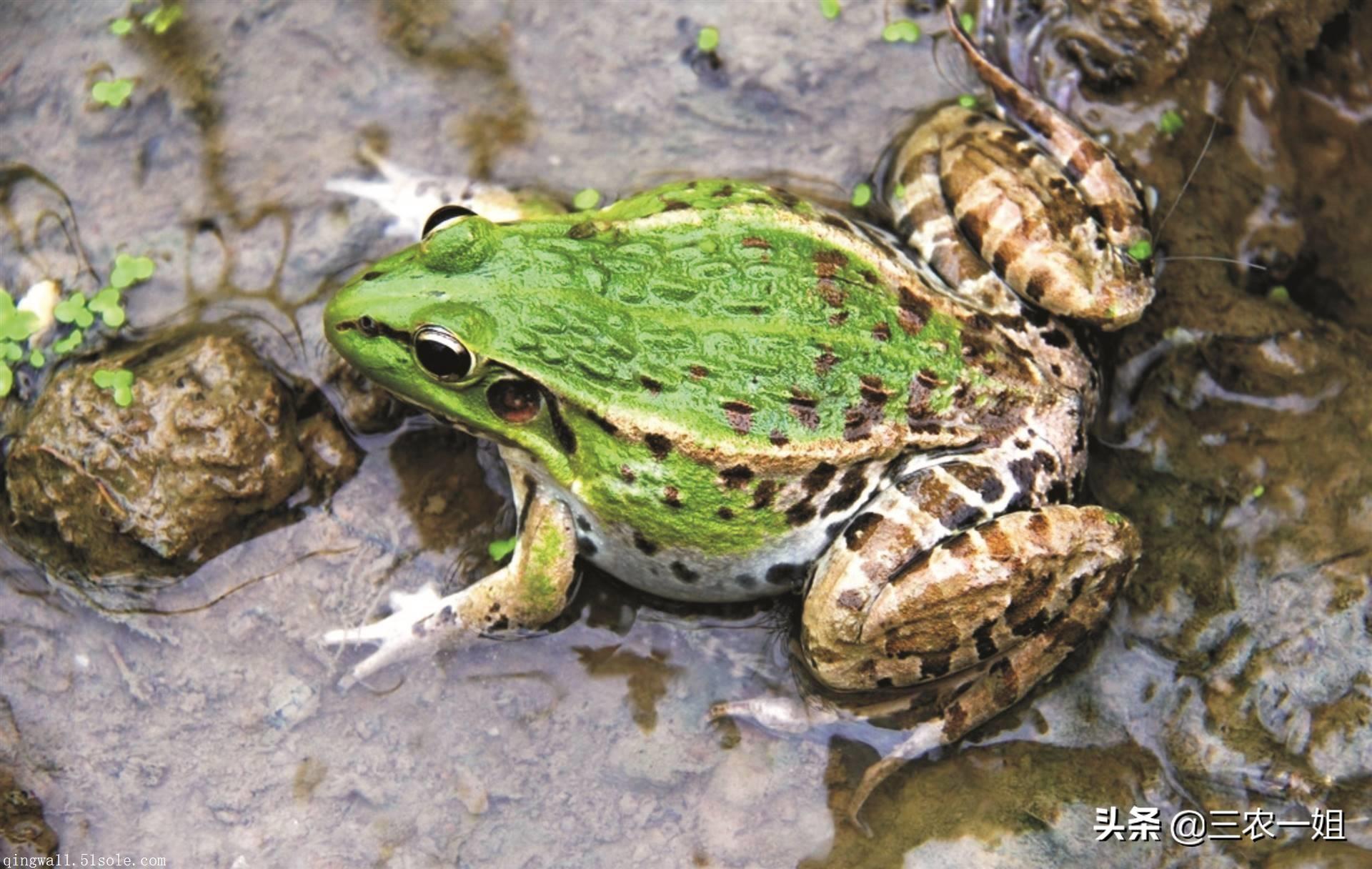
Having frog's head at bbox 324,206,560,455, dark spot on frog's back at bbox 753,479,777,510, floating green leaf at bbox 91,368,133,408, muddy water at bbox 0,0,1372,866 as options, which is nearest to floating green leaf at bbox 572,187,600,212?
muddy water at bbox 0,0,1372,866

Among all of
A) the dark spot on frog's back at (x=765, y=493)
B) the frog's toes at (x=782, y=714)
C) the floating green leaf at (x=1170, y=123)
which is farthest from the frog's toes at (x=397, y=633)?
the floating green leaf at (x=1170, y=123)

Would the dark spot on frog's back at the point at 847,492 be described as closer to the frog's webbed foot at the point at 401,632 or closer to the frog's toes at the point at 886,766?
the frog's toes at the point at 886,766

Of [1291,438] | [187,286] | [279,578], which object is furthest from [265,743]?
[1291,438]

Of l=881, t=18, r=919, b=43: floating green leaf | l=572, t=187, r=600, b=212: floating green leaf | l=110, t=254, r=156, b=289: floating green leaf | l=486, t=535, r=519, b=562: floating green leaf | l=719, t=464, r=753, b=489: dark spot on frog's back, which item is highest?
l=881, t=18, r=919, b=43: floating green leaf

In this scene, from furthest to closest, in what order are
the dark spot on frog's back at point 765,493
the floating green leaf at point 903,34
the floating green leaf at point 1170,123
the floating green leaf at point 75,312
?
the floating green leaf at point 903,34 < the floating green leaf at point 1170,123 < the floating green leaf at point 75,312 < the dark spot on frog's back at point 765,493

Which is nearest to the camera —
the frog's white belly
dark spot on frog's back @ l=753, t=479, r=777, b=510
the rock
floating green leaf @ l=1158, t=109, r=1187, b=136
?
dark spot on frog's back @ l=753, t=479, r=777, b=510

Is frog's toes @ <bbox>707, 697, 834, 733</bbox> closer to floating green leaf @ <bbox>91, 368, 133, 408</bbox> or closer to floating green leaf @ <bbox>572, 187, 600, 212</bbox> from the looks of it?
floating green leaf @ <bbox>572, 187, 600, 212</bbox>
